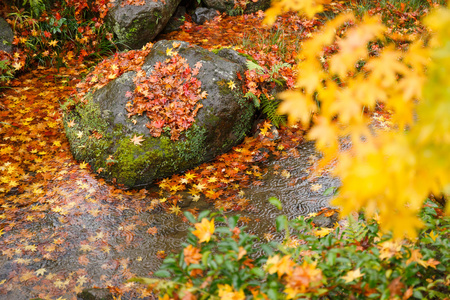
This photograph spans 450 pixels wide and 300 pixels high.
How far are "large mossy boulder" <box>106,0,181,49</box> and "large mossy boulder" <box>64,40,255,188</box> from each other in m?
1.92

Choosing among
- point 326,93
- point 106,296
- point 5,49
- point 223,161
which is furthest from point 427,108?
point 5,49

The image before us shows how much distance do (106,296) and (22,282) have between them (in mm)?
980

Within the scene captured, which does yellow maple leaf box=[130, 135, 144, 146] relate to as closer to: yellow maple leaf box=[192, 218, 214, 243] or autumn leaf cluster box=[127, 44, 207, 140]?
autumn leaf cluster box=[127, 44, 207, 140]

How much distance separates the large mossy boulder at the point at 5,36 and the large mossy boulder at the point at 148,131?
224cm

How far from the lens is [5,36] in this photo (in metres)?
5.82

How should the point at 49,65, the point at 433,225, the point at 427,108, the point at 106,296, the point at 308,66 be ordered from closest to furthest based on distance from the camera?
the point at 427,108, the point at 308,66, the point at 433,225, the point at 106,296, the point at 49,65

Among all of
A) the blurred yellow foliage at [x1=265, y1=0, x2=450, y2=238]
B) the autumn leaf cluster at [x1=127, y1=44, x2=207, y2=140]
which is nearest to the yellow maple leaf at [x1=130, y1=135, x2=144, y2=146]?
the autumn leaf cluster at [x1=127, y1=44, x2=207, y2=140]

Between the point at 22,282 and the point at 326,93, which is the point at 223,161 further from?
the point at 326,93

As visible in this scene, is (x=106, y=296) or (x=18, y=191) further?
(x=18, y=191)

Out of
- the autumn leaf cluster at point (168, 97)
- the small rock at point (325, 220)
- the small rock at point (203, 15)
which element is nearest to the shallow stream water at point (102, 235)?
the small rock at point (325, 220)

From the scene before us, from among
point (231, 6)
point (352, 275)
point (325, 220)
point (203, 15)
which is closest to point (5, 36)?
point (203, 15)

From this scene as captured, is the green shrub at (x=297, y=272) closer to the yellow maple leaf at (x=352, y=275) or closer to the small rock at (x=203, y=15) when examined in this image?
the yellow maple leaf at (x=352, y=275)

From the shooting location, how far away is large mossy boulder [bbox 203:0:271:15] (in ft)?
25.8

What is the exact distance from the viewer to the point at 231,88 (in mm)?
4598
